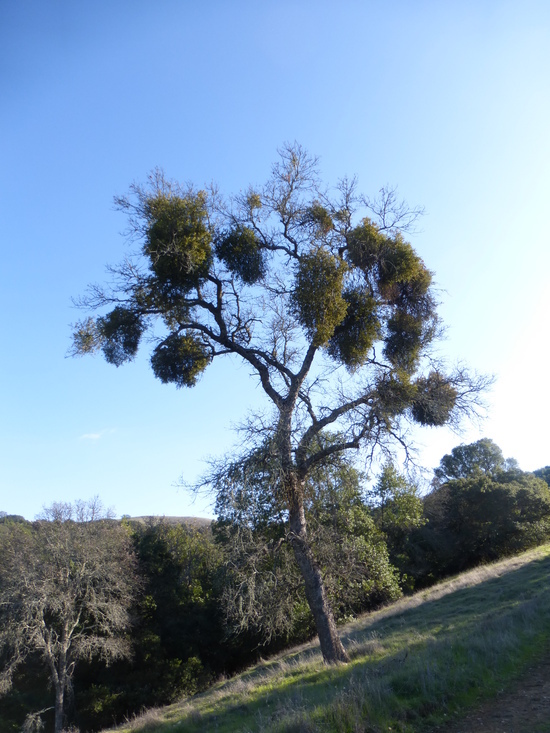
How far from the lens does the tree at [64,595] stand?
1995 centimetres

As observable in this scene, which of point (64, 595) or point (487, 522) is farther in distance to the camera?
point (487, 522)

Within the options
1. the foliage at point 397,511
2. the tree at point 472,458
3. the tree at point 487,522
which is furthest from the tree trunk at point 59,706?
the tree at point 472,458

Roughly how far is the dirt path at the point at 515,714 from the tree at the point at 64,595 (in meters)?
19.2

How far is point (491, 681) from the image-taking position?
5.82 meters

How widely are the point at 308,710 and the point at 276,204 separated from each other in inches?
314

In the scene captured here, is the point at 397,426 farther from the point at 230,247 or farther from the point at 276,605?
the point at 230,247

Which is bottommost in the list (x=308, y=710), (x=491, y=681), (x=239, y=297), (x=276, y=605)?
(x=491, y=681)

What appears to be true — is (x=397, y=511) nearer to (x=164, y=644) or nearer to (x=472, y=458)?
(x=164, y=644)

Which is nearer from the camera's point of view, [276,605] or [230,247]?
[276,605]

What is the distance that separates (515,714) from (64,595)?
20613 mm

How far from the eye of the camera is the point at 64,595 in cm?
2112

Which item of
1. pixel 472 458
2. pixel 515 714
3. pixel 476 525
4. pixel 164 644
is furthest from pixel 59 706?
pixel 472 458

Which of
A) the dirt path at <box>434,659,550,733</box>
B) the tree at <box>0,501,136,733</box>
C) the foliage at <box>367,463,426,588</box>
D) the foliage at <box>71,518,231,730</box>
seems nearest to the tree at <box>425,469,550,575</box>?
the foliage at <box>367,463,426,588</box>

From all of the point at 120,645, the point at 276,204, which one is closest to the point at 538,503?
the point at 120,645
